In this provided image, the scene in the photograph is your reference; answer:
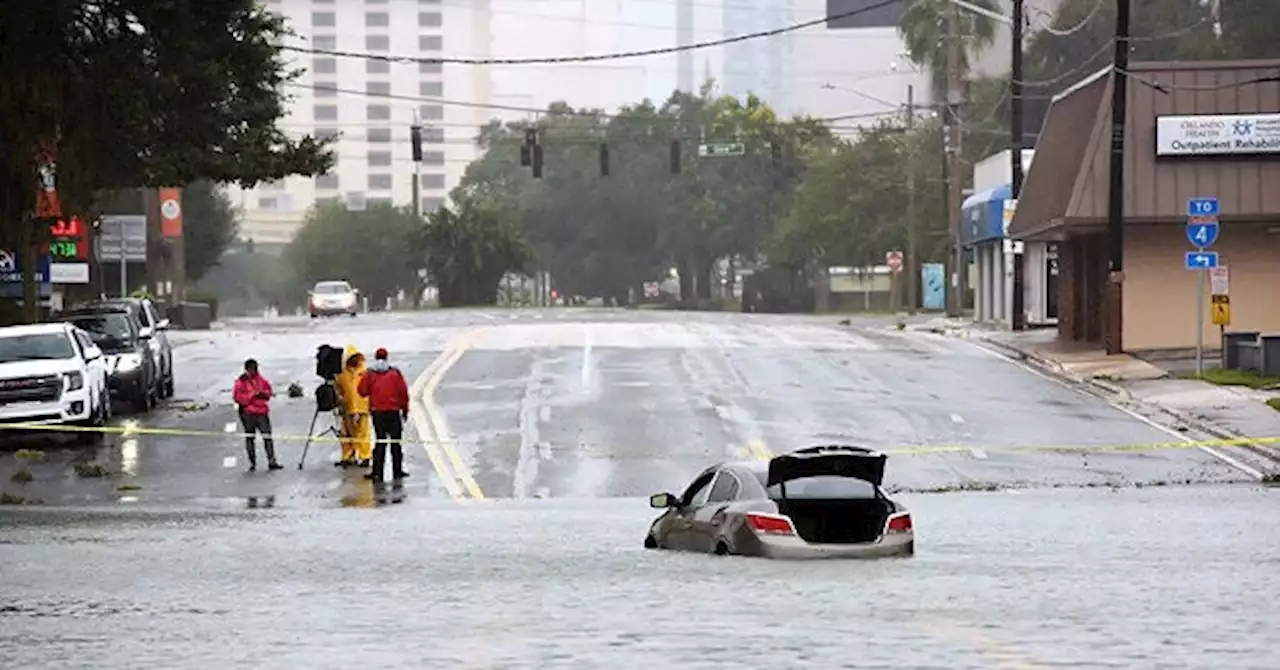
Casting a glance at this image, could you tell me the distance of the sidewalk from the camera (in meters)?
38.2

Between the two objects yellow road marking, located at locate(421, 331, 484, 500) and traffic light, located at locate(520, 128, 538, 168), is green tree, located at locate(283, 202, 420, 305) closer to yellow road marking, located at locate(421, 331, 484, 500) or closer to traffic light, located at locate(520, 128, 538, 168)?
traffic light, located at locate(520, 128, 538, 168)

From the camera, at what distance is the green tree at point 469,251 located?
408ft

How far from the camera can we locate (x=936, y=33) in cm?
11262

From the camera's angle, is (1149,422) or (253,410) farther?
(1149,422)

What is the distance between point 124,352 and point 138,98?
4655mm

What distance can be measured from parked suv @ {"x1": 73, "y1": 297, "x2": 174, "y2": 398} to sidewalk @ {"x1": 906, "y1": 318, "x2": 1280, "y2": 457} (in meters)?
18.4

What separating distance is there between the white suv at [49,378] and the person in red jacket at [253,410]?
3754 mm

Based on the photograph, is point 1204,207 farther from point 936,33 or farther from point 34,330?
point 936,33

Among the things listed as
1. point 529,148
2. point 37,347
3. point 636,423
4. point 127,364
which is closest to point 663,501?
point 636,423

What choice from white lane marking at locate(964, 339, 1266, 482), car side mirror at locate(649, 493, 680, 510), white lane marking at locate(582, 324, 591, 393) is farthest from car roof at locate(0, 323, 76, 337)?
car side mirror at locate(649, 493, 680, 510)

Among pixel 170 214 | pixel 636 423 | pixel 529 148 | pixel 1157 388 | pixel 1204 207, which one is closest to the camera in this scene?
pixel 636 423

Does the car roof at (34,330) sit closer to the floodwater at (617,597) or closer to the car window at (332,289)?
the floodwater at (617,597)

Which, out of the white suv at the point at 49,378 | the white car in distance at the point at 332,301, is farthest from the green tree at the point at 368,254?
the white suv at the point at 49,378

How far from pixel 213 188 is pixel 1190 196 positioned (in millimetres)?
69320
